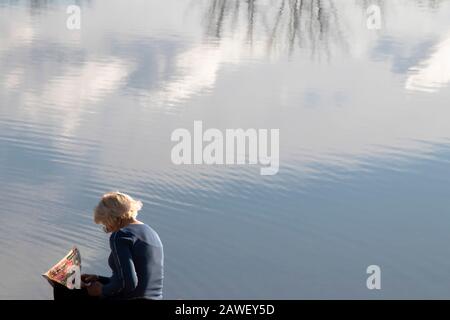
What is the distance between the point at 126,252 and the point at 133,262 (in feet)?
0.29

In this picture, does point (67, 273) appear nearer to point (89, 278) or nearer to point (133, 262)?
point (89, 278)

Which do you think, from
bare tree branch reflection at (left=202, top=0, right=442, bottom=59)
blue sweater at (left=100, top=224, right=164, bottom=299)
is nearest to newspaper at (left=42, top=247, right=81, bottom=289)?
blue sweater at (left=100, top=224, right=164, bottom=299)

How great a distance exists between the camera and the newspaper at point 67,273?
4457 mm

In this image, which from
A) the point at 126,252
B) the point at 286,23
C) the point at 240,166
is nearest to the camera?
the point at 126,252

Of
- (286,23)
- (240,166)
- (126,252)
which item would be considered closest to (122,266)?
(126,252)

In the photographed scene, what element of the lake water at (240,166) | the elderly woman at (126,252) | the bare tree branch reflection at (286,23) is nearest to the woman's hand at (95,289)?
the elderly woman at (126,252)

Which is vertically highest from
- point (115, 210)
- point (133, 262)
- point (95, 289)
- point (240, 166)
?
point (115, 210)

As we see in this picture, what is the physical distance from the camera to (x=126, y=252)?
4.34 meters

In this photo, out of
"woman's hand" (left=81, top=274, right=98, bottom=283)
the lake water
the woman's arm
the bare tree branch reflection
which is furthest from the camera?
the bare tree branch reflection

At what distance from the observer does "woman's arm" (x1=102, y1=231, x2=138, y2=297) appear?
4.34 meters

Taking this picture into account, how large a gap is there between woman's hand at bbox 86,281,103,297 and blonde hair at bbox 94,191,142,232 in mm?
238

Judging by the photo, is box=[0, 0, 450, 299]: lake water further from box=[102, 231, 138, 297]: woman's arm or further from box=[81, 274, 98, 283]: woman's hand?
box=[102, 231, 138, 297]: woman's arm
